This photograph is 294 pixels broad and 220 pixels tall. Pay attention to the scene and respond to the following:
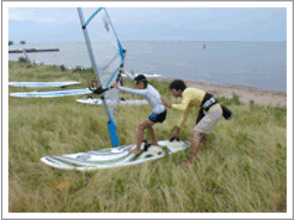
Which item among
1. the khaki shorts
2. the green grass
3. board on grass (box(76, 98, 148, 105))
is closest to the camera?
the green grass

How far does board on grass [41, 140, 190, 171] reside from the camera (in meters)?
4.13

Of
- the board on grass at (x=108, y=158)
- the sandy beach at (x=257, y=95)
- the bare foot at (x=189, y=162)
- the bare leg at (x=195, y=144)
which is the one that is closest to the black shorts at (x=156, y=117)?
the bare leg at (x=195, y=144)

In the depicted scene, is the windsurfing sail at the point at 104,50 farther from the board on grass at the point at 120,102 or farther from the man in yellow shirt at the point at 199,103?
the board on grass at the point at 120,102

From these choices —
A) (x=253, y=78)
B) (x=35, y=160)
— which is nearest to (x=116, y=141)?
(x=35, y=160)

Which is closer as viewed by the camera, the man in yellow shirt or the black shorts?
the man in yellow shirt

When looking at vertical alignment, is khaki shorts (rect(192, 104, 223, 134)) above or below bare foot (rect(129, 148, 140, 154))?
above

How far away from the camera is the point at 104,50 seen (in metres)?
4.22

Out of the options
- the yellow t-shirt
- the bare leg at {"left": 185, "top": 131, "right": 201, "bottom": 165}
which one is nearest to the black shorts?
the yellow t-shirt

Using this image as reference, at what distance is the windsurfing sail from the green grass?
Answer: 50.3 inches

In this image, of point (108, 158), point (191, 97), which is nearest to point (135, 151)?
point (108, 158)

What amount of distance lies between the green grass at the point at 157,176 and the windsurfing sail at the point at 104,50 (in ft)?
4.19

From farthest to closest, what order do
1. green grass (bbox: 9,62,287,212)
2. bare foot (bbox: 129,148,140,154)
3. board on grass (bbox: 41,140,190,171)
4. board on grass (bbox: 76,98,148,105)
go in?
board on grass (bbox: 76,98,148,105), bare foot (bbox: 129,148,140,154), board on grass (bbox: 41,140,190,171), green grass (bbox: 9,62,287,212)

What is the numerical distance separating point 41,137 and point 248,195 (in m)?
5.11

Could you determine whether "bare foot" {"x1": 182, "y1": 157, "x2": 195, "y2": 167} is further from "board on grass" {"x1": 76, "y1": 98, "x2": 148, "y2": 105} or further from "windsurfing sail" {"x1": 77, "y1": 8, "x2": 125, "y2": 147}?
"board on grass" {"x1": 76, "y1": 98, "x2": 148, "y2": 105}
